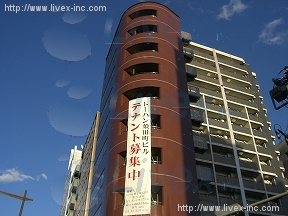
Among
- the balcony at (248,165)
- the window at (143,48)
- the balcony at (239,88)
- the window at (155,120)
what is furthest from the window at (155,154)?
the balcony at (239,88)

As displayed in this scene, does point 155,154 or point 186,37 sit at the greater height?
point 186,37

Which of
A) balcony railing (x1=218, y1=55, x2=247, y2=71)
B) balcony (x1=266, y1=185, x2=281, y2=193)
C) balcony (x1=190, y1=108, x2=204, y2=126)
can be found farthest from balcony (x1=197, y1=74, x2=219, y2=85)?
balcony (x1=266, y1=185, x2=281, y2=193)

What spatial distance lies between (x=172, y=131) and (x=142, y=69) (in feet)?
34.6

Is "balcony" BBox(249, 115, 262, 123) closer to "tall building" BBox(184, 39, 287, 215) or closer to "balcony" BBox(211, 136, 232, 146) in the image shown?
"tall building" BBox(184, 39, 287, 215)

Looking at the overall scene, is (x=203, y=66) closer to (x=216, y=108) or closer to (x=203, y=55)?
(x=203, y=55)

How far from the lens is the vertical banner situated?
86.7 feet

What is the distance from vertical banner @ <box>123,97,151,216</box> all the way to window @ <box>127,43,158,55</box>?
384 inches

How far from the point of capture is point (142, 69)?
38.8 metres

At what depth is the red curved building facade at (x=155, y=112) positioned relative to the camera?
28.3 meters

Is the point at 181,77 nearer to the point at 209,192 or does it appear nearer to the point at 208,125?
the point at 208,125

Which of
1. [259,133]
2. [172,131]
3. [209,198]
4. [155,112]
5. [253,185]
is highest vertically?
[259,133]

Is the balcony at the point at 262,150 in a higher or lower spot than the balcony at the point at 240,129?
lower

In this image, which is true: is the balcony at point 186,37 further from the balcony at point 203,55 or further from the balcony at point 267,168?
the balcony at point 267,168

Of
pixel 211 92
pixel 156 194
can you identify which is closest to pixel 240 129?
pixel 211 92
